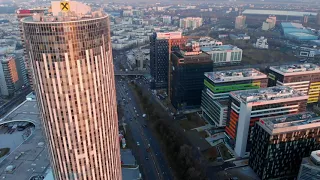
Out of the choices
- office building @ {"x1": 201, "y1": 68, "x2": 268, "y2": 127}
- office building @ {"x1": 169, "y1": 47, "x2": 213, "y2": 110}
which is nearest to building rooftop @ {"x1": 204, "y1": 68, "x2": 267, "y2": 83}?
office building @ {"x1": 201, "y1": 68, "x2": 268, "y2": 127}

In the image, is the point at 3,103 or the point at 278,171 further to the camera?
the point at 3,103

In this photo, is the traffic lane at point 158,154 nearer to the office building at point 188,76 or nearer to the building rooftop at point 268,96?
the office building at point 188,76

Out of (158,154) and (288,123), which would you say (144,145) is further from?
(288,123)

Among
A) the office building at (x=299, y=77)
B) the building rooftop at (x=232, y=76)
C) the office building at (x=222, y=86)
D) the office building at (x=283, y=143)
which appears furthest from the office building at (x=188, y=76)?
the office building at (x=283, y=143)

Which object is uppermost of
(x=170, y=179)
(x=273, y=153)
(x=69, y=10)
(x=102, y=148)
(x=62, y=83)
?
(x=69, y=10)

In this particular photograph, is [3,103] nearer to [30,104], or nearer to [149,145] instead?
[30,104]

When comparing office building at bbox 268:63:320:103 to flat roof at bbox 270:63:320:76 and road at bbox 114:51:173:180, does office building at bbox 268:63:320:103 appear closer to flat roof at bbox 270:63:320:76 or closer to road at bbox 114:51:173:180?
flat roof at bbox 270:63:320:76

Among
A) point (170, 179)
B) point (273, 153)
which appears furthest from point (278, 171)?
point (170, 179)

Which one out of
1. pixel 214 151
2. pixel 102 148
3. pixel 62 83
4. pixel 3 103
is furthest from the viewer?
pixel 3 103
